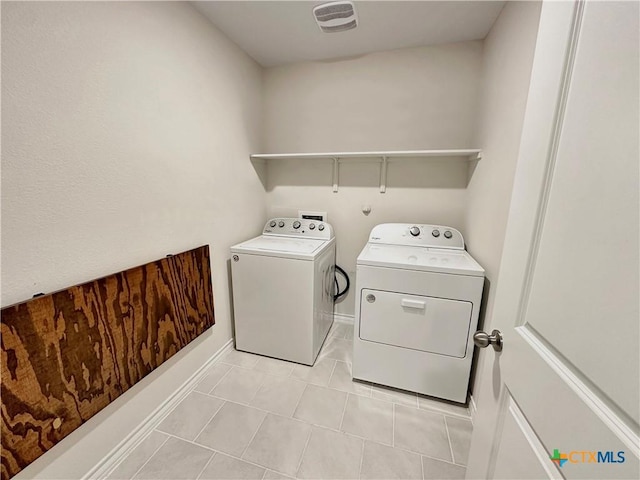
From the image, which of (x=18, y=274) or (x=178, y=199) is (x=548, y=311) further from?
(x=178, y=199)

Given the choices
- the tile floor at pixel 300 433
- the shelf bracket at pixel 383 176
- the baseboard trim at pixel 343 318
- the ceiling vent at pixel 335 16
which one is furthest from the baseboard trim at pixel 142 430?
the ceiling vent at pixel 335 16

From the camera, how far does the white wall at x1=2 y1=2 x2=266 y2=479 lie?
0.88 m

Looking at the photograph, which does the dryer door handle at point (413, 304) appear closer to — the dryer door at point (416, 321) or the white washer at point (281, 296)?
the dryer door at point (416, 321)

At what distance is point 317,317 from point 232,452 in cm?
92

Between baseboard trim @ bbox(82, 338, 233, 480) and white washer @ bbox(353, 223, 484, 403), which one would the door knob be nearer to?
white washer @ bbox(353, 223, 484, 403)

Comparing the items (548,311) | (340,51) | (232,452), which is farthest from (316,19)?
(232,452)

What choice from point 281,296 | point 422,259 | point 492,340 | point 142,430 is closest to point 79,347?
point 142,430

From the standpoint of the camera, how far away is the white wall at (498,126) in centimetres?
121

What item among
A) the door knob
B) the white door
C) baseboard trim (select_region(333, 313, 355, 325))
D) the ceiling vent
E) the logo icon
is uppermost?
the ceiling vent

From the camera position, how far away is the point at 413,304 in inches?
61.3

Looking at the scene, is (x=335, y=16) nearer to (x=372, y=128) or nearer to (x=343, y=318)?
(x=372, y=128)

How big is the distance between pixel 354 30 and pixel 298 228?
1.51 metres

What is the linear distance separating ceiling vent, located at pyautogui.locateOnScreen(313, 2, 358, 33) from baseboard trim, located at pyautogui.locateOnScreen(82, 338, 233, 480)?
95.9 inches

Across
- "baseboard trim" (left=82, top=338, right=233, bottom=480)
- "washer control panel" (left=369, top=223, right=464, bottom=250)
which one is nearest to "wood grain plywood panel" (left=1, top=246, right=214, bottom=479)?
"baseboard trim" (left=82, top=338, right=233, bottom=480)
